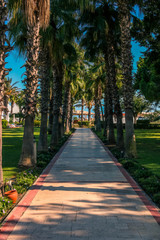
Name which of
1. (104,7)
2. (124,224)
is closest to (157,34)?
(104,7)

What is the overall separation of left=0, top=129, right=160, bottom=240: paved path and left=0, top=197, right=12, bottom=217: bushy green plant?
0.50 m

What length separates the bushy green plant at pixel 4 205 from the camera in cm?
519

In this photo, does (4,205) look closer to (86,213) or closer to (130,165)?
(86,213)

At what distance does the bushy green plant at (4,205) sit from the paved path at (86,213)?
0.50 metres

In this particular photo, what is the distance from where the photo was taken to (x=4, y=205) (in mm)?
5414

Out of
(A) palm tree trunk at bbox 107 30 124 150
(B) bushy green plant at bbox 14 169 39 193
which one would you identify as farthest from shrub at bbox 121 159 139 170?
(A) palm tree trunk at bbox 107 30 124 150

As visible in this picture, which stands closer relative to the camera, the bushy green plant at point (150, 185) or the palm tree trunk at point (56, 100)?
the bushy green plant at point (150, 185)

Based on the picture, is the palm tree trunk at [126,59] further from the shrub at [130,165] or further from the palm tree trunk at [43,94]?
the palm tree trunk at [43,94]

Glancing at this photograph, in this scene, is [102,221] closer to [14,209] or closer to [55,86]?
[14,209]

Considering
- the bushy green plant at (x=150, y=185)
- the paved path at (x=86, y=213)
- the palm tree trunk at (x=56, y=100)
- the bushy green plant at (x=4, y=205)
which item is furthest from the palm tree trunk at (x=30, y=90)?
the palm tree trunk at (x=56, y=100)

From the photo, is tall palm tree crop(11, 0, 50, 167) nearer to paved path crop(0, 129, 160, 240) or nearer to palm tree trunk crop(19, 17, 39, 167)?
palm tree trunk crop(19, 17, 39, 167)

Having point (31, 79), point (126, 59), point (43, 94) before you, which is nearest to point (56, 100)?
point (43, 94)

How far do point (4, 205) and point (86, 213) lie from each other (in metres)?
1.95

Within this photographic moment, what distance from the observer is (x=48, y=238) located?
413cm
